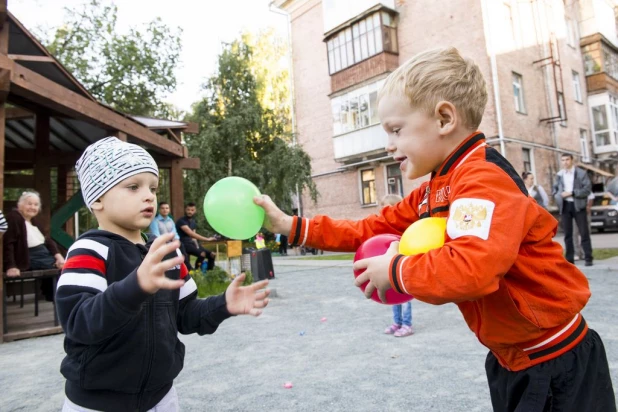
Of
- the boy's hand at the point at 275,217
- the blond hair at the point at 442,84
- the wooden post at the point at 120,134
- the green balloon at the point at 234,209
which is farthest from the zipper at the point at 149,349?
the wooden post at the point at 120,134

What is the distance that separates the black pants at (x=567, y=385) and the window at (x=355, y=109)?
1786cm

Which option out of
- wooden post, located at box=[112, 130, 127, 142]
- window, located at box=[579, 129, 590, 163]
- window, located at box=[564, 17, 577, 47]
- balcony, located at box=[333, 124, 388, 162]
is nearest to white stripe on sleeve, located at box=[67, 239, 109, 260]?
wooden post, located at box=[112, 130, 127, 142]

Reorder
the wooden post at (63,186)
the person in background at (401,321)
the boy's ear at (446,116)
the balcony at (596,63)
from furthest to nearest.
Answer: the balcony at (596,63) < the wooden post at (63,186) < the person in background at (401,321) < the boy's ear at (446,116)

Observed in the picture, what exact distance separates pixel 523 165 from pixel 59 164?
16.4 m

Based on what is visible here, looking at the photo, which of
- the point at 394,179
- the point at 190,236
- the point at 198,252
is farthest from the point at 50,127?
the point at 394,179

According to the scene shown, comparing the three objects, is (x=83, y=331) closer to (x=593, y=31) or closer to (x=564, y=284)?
(x=564, y=284)

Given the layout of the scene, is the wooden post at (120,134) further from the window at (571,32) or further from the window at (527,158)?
the window at (571,32)

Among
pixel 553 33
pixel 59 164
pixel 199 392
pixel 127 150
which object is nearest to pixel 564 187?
pixel 199 392

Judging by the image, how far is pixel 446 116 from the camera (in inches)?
57.8

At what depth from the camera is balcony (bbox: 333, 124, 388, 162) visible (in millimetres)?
19016

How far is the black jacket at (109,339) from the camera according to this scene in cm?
142

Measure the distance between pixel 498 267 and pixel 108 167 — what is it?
139 cm

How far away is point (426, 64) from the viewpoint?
1.51 meters

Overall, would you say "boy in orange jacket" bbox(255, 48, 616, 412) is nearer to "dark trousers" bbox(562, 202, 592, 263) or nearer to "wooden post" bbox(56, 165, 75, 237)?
"dark trousers" bbox(562, 202, 592, 263)
